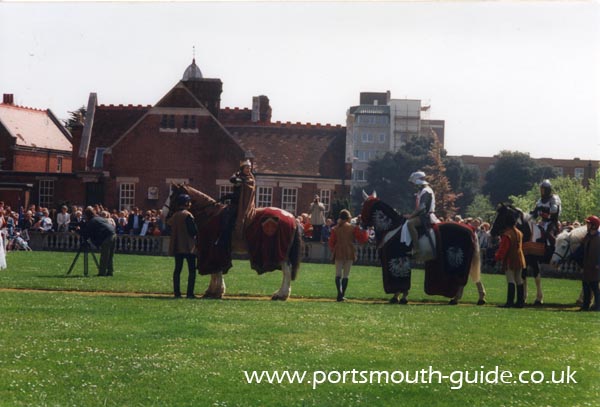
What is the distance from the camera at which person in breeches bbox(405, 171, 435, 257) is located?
21.2m

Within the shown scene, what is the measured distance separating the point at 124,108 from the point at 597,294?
40.0 metres

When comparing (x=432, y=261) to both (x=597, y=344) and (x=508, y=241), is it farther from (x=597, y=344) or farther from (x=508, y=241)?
(x=597, y=344)

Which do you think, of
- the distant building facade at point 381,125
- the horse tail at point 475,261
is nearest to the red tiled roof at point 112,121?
the horse tail at point 475,261

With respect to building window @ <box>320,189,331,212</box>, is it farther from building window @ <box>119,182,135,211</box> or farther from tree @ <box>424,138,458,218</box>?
tree @ <box>424,138,458,218</box>

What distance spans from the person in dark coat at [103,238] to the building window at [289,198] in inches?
1145

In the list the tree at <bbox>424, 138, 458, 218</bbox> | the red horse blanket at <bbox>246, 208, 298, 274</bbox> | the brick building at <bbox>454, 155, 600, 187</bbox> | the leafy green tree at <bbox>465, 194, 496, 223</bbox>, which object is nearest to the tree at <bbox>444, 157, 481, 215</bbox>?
the leafy green tree at <bbox>465, 194, 496, 223</bbox>

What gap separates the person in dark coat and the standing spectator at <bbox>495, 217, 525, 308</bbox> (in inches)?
403

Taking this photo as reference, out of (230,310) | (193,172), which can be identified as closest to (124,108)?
(193,172)

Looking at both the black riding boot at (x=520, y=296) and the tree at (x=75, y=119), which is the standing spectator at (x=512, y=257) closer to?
the black riding boot at (x=520, y=296)

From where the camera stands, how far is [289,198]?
56.2 meters

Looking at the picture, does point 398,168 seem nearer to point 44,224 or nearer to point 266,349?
point 44,224

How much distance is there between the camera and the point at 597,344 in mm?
15828

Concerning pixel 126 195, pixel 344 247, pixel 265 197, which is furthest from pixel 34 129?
pixel 344 247

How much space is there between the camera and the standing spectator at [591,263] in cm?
2169
